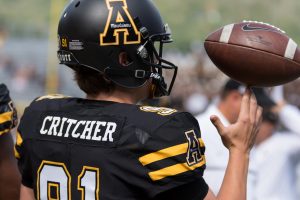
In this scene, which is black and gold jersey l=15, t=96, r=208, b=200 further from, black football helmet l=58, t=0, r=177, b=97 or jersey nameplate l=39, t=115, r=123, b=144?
black football helmet l=58, t=0, r=177, b=97

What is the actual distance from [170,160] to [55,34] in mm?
12734

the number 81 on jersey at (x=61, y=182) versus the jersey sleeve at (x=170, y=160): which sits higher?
the jersey sleeve at (x=170, y=160)

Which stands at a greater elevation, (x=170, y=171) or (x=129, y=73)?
(x=129, y=73)

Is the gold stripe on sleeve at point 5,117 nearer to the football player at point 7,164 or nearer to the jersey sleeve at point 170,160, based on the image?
the football player at point 7,164

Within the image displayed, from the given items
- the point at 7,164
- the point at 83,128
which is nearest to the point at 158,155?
the point at 83,128

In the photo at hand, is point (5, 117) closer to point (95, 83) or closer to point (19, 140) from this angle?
point (19, 140)

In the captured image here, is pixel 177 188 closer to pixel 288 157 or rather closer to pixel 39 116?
pixel 39 116

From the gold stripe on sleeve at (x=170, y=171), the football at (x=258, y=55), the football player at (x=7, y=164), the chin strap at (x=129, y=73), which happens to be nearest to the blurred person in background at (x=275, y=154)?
the football player at (x=7, y=164)

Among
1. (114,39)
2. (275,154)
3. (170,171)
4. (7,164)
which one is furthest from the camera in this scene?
(275,154)

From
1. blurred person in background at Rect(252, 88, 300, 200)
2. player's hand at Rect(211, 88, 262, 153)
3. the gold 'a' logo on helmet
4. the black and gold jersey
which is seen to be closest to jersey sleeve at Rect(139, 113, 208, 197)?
the black and gold jersey

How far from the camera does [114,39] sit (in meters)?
2.34

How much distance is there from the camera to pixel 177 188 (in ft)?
7.07

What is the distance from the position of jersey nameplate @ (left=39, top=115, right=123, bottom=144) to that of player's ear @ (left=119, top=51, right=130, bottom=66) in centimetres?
25

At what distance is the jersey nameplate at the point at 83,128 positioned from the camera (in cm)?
218
